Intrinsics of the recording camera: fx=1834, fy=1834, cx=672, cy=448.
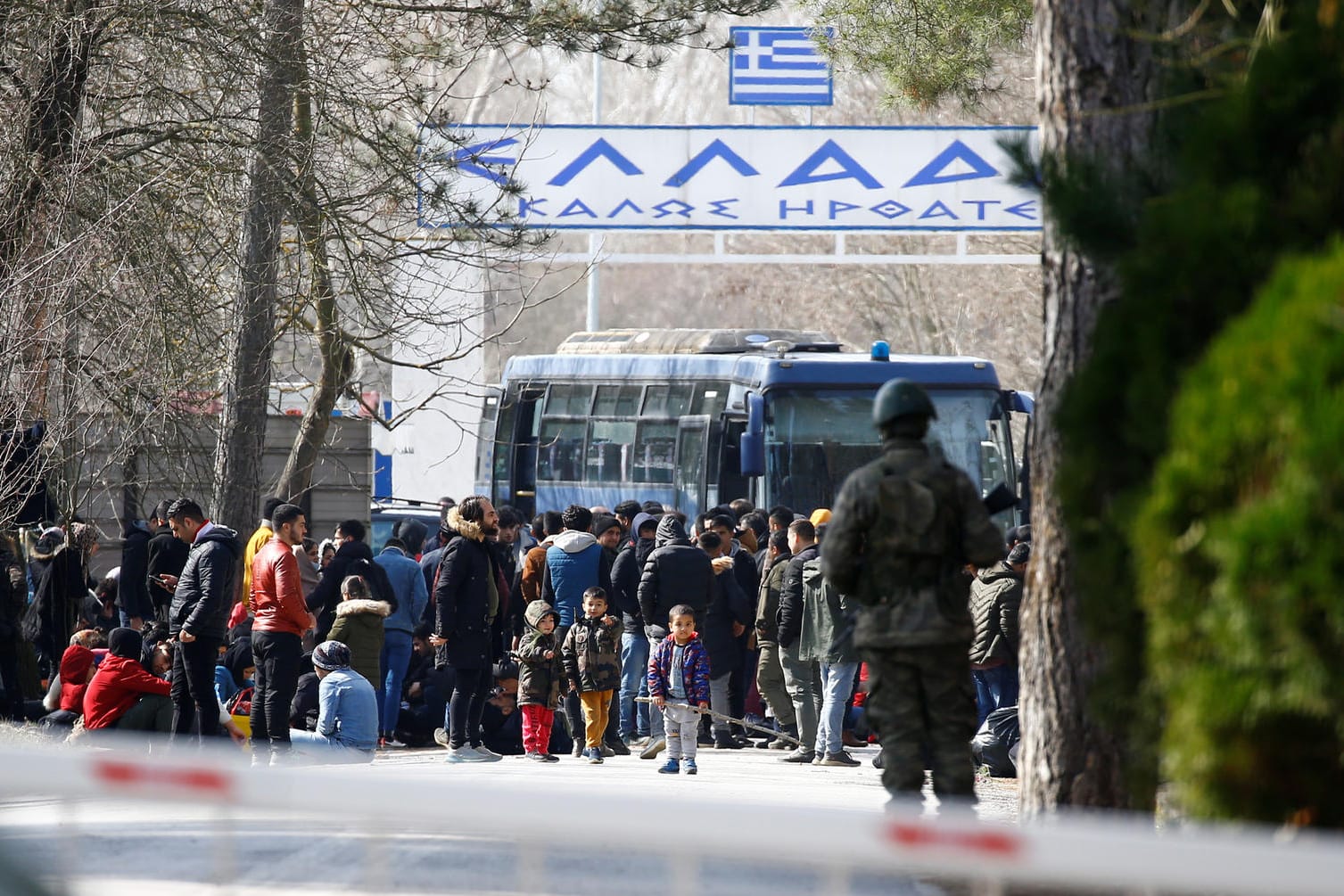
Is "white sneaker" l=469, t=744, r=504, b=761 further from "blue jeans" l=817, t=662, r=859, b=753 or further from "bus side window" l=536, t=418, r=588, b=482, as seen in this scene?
"bus side window" l=536, t=418, r=588, b=482

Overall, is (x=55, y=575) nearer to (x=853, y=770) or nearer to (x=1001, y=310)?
(x=853, y=770)

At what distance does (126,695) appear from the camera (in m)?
10.4

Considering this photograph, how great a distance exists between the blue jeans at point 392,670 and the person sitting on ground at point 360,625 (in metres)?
1.03

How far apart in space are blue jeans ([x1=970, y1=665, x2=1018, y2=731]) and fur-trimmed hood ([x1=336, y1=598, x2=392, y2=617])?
3.76 meters

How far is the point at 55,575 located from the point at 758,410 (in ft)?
24.8

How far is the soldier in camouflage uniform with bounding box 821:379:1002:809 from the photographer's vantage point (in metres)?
6.29

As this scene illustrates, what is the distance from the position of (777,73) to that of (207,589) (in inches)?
714

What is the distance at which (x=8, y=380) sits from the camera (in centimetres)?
1138

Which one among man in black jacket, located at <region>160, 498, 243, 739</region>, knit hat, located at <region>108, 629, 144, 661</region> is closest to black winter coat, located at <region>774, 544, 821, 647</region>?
man in black jacket, located at <region>160, 498, 243, 739</region>

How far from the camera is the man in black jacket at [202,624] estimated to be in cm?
1040

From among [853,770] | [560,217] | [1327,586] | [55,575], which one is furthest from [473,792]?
[560,217]

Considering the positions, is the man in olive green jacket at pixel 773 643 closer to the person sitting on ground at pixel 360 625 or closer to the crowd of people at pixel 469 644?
the crowd of people at pixel 469 644

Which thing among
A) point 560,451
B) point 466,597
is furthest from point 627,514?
point 560,451

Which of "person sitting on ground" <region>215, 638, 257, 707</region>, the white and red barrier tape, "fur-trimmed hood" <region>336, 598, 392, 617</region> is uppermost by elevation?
"fur-trimmed hood" <region>336, 598, 392, 617</region>
